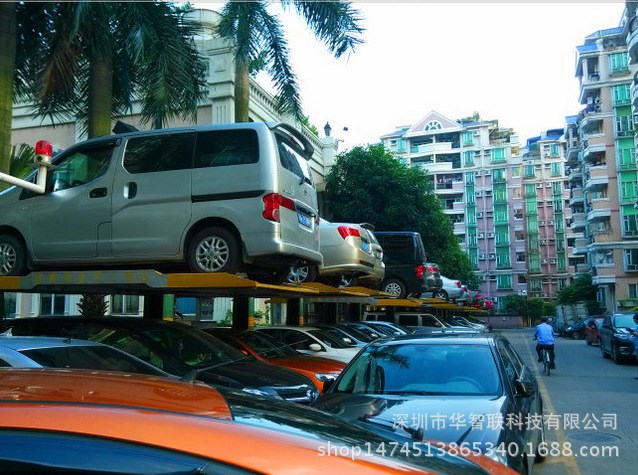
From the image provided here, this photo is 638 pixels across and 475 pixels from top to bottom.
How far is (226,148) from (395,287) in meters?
11.1

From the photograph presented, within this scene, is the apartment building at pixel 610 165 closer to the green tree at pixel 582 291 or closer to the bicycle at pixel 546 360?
the green tree at pixel 582 291

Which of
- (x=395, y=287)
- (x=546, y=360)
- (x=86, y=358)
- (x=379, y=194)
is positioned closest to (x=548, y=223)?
(x=379, y=194)

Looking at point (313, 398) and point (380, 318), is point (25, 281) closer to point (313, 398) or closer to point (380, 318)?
point (313, 398)

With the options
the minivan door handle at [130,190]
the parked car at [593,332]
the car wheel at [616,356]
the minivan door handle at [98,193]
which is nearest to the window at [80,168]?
the minivan door handle at [98,193]

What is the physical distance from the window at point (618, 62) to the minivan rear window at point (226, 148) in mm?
56386

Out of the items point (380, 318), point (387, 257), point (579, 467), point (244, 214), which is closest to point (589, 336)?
point (380, 318)

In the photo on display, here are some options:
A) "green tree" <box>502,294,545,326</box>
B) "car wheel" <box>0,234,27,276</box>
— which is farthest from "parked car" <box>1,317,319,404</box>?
"green tree" <box>502,294,545,326</box>

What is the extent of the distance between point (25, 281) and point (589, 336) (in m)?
30.8

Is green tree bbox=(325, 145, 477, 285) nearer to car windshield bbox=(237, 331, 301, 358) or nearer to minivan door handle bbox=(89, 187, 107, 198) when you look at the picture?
car windshield bbox=(237, 331, 301, 358)

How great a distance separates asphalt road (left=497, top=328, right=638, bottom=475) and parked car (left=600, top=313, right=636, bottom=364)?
6.76 ft

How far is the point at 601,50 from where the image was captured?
55.2 m

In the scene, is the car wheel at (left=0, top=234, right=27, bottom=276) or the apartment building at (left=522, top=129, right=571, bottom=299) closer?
the car wheel at (left=0, top=234, right=27, bottom=276)

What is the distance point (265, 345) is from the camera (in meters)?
9.55

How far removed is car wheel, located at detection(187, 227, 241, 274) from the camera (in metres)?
6.65
